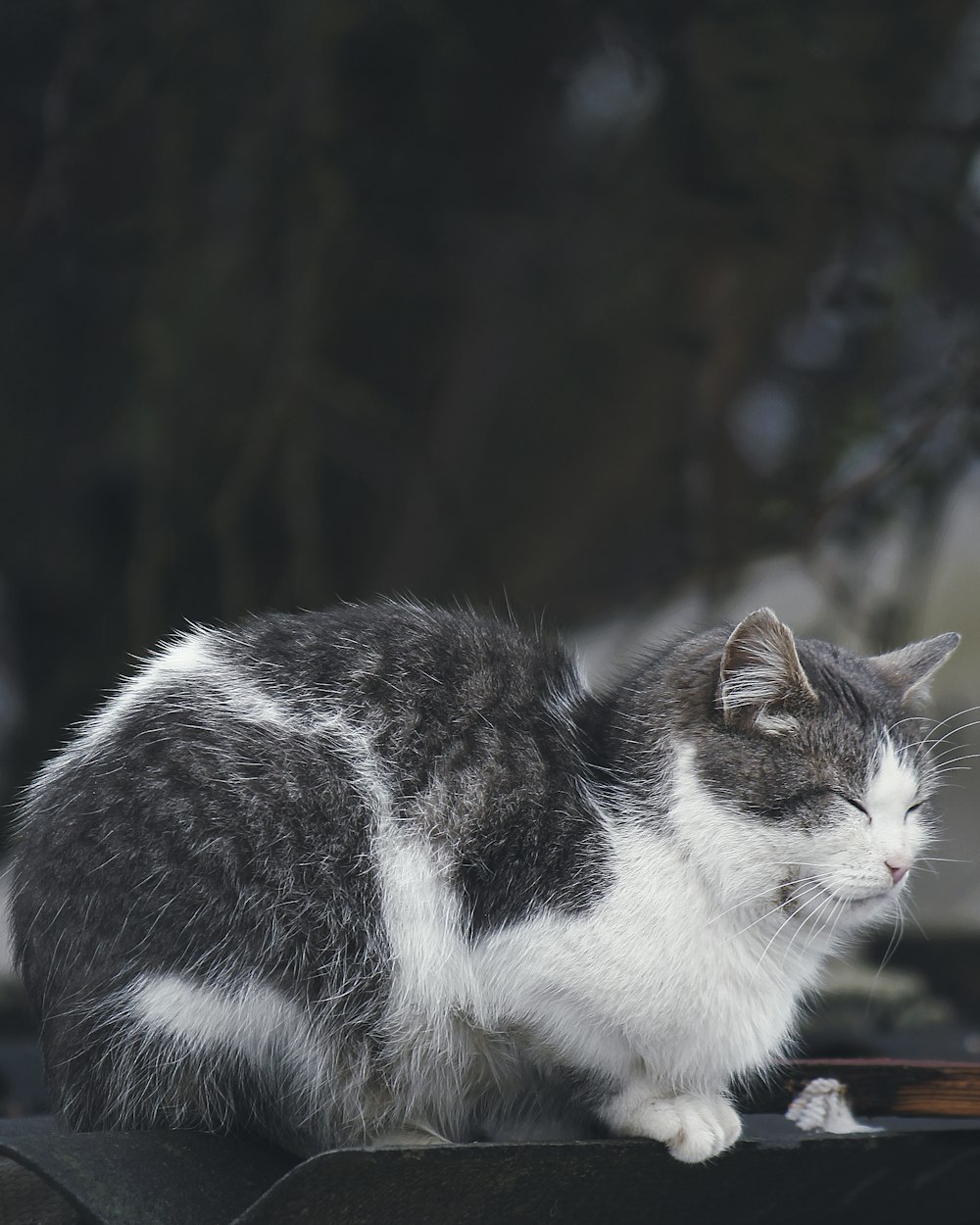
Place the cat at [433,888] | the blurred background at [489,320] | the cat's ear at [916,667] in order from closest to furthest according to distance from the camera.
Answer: the cat at [433,888], the cat's ear at [916,667], the blurred background at [489,320]

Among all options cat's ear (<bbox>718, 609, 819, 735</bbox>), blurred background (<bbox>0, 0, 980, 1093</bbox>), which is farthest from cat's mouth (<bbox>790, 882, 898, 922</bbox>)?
blurred background (<bbox>0, 0, 980, 1093</bbox>)

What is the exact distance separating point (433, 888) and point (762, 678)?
14.1 inches

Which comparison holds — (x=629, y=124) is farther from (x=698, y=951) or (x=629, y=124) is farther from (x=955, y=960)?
(x=698, y=951)

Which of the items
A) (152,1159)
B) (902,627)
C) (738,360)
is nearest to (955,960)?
(902,627)

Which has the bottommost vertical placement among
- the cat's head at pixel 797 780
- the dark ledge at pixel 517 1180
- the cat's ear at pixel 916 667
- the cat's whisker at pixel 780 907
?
the dark ledge at pixel 517 1180

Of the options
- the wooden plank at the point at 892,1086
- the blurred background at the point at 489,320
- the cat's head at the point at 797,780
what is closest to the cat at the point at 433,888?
the cat's head at the point at 797,780

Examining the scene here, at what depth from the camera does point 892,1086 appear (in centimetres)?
137

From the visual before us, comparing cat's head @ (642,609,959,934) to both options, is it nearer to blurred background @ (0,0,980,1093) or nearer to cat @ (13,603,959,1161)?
cat @ (13,603,959,1161)

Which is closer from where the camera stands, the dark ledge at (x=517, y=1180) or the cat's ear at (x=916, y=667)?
the dark ledge at (x=517, y=1180)

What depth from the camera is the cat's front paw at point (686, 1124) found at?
1.24 meters

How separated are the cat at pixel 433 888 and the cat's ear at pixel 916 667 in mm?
80

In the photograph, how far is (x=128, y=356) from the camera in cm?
331

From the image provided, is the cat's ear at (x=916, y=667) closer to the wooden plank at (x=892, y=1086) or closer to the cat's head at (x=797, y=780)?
the cat's head at (x=797, y=780)

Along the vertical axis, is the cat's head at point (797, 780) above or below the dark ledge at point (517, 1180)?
above
